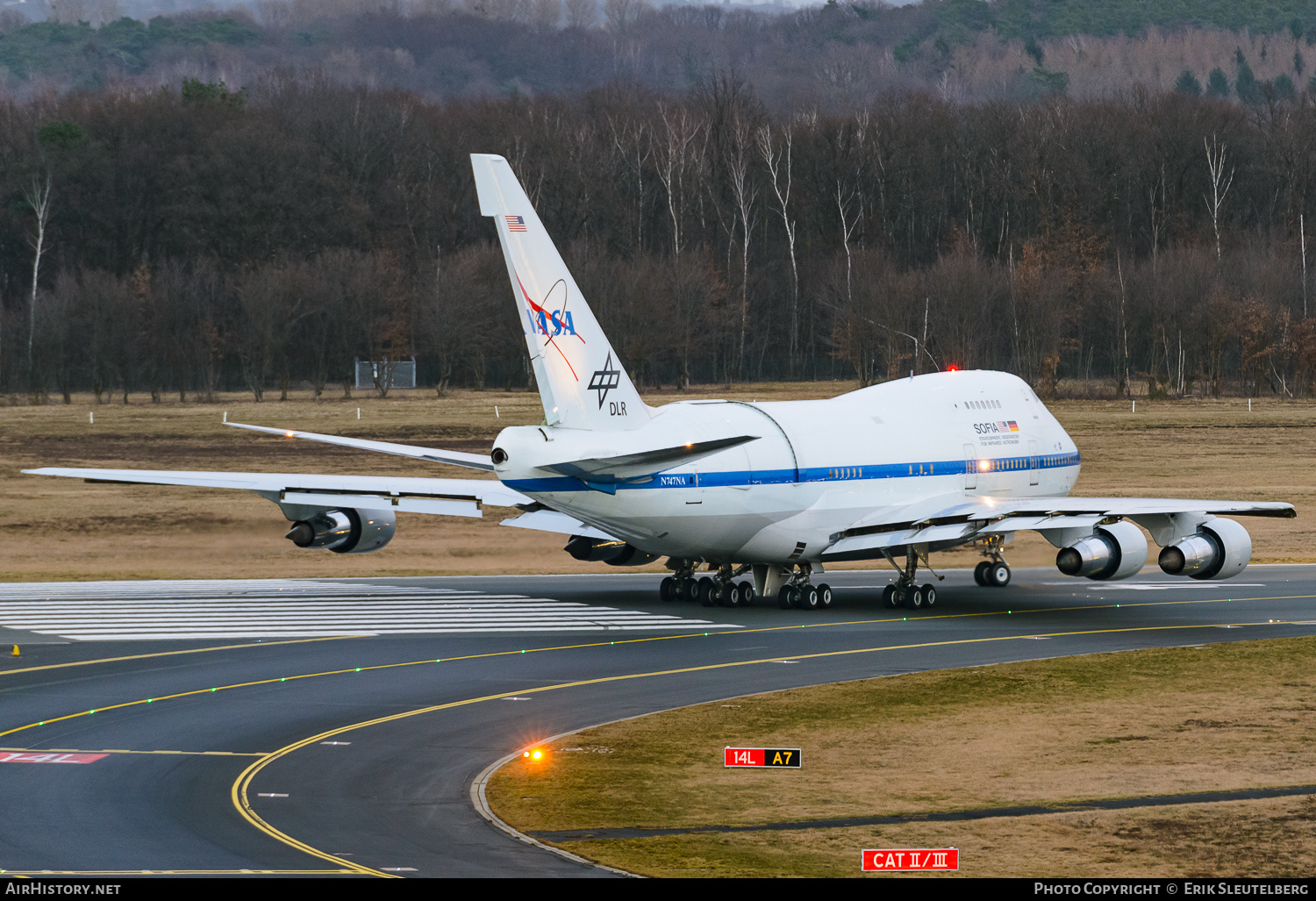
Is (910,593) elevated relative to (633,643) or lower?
elevated

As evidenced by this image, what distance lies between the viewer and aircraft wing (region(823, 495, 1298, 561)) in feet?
123

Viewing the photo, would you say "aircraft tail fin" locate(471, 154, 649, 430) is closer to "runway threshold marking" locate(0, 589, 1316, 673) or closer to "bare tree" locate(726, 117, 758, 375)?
"runway threshold marking" locate(0, 589, 1316, 673)

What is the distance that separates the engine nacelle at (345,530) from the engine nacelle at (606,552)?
5157 millimetres

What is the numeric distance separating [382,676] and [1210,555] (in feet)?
62.5

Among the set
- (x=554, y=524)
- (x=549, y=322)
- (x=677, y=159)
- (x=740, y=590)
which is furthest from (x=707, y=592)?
(x=677, y=159)

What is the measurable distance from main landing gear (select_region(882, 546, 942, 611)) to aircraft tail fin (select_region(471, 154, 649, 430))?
9.53 metres

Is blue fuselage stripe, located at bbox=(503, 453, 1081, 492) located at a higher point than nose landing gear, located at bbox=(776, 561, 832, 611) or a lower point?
higher

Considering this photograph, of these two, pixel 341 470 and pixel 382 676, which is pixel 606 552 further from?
pixel 341 470

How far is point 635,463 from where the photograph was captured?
36188 mm

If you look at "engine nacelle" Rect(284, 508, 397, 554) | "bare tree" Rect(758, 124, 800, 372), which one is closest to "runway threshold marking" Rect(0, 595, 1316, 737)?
"engine nacelle" Rect(284, 508, 397, 554)

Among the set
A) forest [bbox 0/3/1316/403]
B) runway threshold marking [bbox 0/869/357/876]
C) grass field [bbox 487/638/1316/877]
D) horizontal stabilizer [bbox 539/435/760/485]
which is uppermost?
forest [bbox 0/3/1316/403]

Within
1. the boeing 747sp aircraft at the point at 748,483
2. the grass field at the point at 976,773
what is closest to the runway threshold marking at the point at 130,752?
the grass field at the point at 976,773
